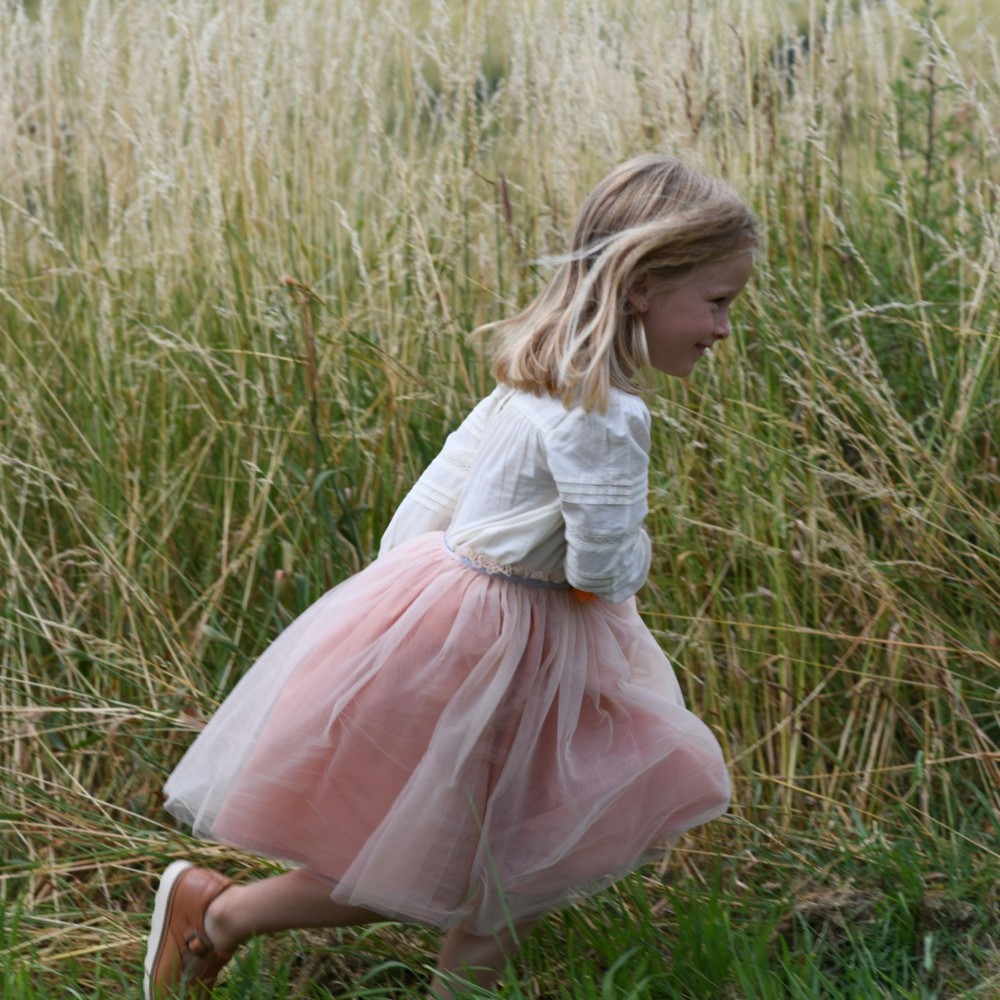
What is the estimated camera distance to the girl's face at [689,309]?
72.3 inches

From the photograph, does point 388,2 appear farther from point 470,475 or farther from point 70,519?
point 470,475

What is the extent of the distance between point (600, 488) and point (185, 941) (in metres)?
0.95

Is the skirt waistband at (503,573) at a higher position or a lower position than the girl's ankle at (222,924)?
higher

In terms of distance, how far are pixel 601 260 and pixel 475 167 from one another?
1321 mm

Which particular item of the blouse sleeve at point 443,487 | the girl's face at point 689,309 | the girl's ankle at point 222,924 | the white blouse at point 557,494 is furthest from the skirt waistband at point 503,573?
the girl's ankle at point 222,924

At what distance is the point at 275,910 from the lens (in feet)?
6.25

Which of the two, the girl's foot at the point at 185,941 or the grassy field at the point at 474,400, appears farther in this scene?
the grassy field at the point at 474,400

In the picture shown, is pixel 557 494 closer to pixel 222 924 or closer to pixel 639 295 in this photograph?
pixel 639 295

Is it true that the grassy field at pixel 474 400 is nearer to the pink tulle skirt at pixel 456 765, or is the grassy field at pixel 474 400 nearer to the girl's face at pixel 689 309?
the pink tulle skirt at pixel 456 765

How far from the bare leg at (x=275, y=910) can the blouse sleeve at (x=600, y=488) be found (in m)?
0.59

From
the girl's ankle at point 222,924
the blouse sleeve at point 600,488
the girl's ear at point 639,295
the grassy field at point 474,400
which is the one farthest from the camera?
the grassy field at point 474,400

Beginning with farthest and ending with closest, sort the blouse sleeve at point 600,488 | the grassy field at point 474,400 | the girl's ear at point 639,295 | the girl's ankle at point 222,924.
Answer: the grassy field at point 474,400
the girl's ankle at point 222,924
the girl's ear at point 639,295
the blouse sleeve at point 600,488

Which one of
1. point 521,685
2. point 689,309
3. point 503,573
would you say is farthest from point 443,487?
point 689,309

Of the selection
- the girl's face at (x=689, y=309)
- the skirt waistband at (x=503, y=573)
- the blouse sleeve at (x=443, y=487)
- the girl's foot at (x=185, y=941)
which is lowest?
the girl's foot at (x=185, y=941)
